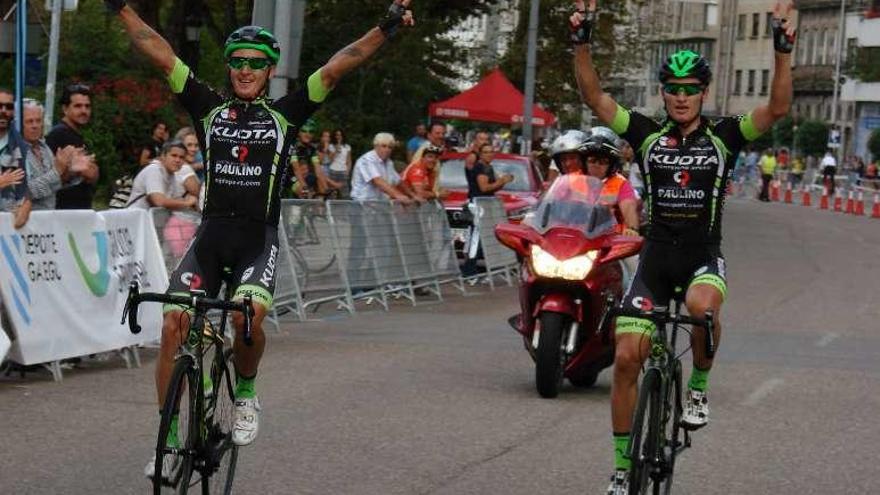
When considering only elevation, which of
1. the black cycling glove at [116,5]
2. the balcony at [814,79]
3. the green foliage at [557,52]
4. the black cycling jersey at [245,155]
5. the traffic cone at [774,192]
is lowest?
the traffic cone at [774,192]

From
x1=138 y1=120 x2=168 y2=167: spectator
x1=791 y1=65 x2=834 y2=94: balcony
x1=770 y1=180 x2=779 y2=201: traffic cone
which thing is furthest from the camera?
x1=791 y1=65 x2=834 y2=94: balcony

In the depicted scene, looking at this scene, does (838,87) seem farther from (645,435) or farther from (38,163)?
(645,435)

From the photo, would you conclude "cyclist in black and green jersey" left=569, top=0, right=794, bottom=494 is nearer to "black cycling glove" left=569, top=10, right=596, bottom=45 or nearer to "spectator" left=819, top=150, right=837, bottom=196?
"black cycling glove" left=569, top=10, right=596, bottom=45

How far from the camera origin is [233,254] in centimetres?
830

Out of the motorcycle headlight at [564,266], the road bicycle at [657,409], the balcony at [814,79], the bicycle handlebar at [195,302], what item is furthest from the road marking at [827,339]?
the balcony at [814,79]

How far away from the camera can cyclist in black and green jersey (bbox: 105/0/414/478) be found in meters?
8.20

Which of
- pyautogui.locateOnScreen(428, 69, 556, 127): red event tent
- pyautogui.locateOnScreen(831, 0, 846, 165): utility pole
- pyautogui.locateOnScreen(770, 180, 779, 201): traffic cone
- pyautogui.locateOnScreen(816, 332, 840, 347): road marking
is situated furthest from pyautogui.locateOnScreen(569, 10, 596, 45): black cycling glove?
pyautogui.locateOnScreen(831, 0, 846, 165): utility pole

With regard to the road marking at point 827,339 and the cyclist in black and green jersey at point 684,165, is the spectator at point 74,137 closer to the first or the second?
the cyclist in black and green jersey at point 684,165

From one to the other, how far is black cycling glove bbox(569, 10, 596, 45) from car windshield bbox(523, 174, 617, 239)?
4128 millimetres

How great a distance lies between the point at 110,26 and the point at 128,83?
7300mm

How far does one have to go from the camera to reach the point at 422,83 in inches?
1524

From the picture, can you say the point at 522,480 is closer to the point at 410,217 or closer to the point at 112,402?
the point at 112,402

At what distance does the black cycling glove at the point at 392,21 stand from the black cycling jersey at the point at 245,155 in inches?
24.9

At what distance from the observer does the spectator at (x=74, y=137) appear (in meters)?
14.1
